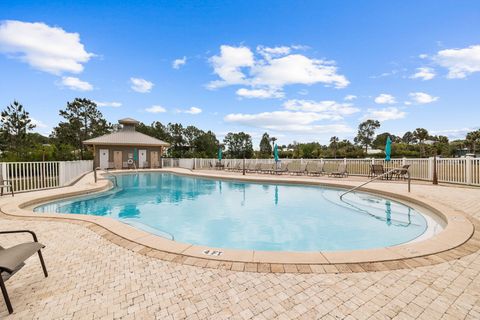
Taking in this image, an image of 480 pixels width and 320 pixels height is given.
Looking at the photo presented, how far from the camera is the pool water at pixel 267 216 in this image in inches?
188

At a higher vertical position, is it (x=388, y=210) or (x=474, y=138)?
(x=474, y=138)

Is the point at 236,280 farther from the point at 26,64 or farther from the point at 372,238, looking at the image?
the point at 26,64

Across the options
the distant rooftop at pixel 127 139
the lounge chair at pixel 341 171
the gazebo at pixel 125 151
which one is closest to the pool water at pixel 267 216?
the lounge chair at pixel 341 171

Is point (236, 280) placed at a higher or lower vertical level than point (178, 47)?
lower

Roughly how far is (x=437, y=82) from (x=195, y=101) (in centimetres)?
2147

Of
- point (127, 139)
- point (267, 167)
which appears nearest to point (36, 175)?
point (267, 167)

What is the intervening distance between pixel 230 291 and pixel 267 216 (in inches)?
179

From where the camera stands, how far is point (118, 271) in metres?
2.55

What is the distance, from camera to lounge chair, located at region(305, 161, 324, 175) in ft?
44.5

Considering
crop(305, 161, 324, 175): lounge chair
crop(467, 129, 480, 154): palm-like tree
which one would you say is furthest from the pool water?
crop(467, 129, 480, 154): palm-like tree

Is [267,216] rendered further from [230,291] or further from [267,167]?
[267,167]

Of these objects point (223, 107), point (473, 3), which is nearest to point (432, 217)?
point (473, 3)

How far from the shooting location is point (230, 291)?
2137 millimetres

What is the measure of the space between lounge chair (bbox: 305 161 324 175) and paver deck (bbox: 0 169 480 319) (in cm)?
1077
